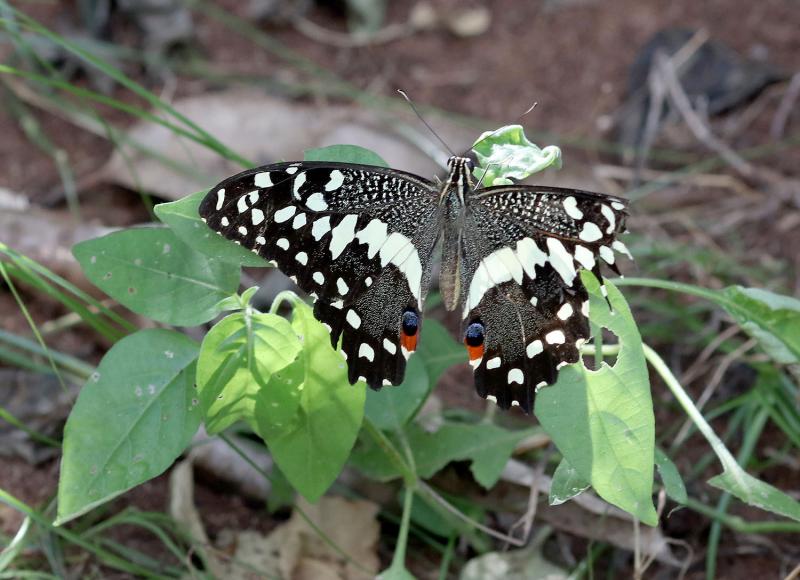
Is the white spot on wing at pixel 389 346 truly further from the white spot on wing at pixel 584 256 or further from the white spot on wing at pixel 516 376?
the white spot on wing at pixel 584 256

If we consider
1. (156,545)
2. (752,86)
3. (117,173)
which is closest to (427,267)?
(156,545)

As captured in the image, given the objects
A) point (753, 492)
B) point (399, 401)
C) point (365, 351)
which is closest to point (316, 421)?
point (365, 351)

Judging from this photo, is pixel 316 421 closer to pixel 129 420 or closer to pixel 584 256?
pixel 129 420

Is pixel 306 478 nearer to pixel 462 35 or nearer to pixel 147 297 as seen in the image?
pixel 147 297

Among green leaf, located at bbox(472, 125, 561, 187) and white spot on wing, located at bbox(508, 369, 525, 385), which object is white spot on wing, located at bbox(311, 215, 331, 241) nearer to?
green leaf, located at bbox(472, 125, 561, 187)

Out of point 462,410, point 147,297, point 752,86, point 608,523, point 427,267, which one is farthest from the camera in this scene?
point 752,86

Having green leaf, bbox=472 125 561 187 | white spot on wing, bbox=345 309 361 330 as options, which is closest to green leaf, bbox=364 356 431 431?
white spot on wing, bbox=345 309 361 330
